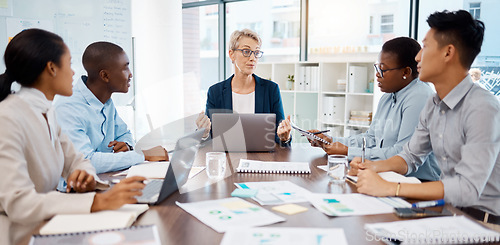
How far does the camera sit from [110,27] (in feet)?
13.2

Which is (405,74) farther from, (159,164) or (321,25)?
(321,25)

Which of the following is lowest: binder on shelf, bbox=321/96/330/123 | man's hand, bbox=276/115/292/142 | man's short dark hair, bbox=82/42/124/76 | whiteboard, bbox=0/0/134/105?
binder on shelf, bbox=321/96/330/123

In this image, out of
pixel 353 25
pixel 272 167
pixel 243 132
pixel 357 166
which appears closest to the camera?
pixel 357 166

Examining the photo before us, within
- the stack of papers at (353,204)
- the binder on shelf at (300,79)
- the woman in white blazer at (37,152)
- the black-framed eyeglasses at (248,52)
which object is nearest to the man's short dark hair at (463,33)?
the stack of papers at (353,204)

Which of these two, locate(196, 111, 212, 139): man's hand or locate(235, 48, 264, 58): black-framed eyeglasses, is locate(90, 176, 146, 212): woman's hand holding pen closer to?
locate(196, 111, 212, 139): man's hand

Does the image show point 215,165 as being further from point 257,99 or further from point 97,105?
point 257,99

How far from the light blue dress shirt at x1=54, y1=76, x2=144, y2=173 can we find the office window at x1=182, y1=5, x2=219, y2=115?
4314 millimetres

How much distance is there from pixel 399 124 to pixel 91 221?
161 centimetres

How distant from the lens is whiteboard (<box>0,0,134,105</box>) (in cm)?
322

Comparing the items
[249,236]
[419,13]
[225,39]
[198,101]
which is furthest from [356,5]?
[249,236]

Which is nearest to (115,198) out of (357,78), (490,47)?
(357,78)

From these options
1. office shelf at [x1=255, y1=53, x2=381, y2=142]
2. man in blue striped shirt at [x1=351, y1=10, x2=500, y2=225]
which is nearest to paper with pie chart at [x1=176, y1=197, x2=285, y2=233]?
→ man in blue striped shirt at [x1=351, y1=10, x2=500, y2=225]

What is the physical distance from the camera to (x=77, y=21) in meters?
3.70

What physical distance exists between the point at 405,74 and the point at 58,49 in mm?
1670
